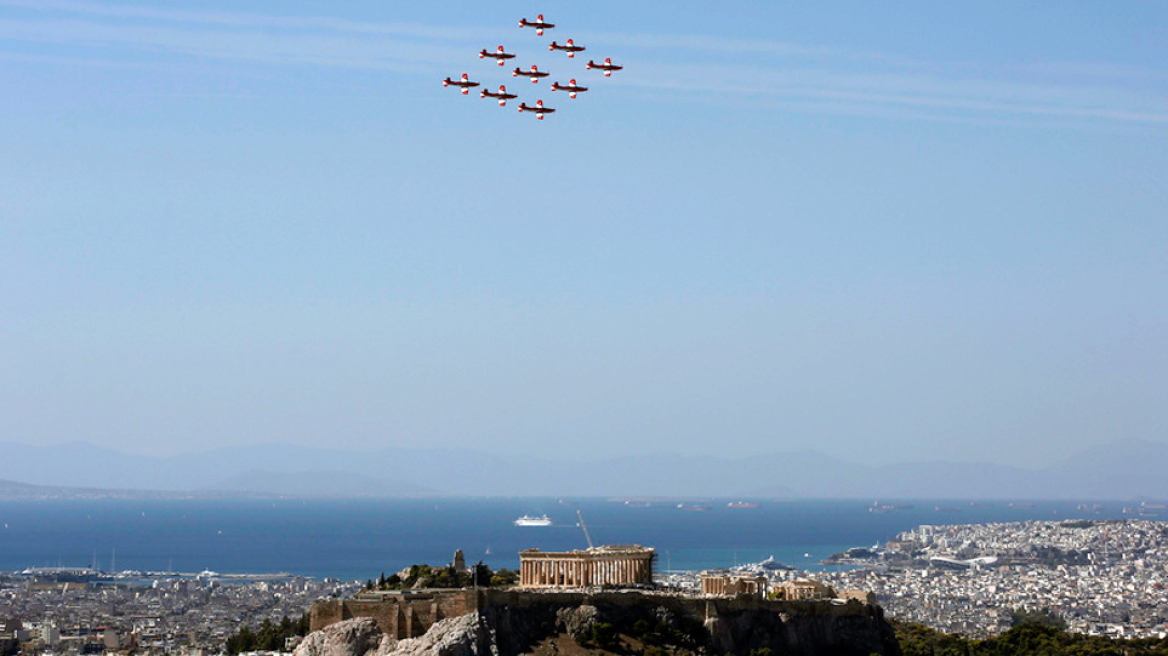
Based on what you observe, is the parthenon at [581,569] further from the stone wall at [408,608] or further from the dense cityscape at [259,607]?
the dense cityscape at [259,607]

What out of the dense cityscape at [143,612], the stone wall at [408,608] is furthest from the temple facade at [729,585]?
the dense cityscape at [143,612]

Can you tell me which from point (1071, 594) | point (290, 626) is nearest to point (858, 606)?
point (290, 626)

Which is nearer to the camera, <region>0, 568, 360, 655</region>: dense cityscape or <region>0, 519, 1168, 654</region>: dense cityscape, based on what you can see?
<region>0, 568, 360, 655</region>: dense cityscape

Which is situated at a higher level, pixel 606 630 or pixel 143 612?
pixel 606 630

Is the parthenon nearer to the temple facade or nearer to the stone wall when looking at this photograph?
the temple facade

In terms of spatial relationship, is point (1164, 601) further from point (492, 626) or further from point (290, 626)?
point (492, 626)

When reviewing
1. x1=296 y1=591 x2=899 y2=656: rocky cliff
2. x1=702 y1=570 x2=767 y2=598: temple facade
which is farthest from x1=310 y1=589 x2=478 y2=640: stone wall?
x1=702 y1=570 x2=767 y2=598: temple facade

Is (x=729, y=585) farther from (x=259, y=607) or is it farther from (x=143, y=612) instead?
(x=143, y=612)

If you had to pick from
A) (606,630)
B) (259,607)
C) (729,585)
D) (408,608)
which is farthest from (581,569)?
(259,607)

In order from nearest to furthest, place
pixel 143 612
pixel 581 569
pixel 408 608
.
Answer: pixel 408 608 → pixel 581 569 → pixel 143 612
